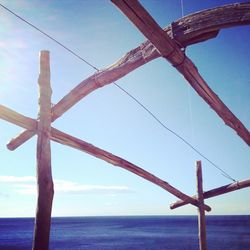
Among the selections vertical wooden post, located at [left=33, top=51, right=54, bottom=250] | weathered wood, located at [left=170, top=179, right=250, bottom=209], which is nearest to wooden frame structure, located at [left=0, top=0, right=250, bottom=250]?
vertical wooden post, located at [left=33, top=51, right=54, bottom=250]

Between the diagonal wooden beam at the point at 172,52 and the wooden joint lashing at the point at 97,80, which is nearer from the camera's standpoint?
the diagonal wooden beam at the point at 172,52

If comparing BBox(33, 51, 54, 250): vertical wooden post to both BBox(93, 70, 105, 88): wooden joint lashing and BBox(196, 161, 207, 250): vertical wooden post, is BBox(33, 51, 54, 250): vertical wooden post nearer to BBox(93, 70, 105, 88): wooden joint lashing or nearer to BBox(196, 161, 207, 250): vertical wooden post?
BBox(93, 70, 105, 88): wooden joint lashing

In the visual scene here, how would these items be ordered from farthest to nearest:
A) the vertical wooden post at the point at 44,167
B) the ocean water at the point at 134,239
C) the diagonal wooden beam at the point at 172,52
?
the ocean water at the point at 134,239, the vertical wooden post at the point at 44,167, the diagonal wooden beam at the point at 172,52

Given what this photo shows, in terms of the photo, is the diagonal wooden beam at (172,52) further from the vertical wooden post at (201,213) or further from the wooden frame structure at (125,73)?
the vertical wooden post at (201,213)

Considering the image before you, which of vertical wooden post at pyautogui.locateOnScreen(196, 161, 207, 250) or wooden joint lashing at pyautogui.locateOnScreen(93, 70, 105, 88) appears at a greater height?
wooden joint lashing at pyautogui.locateOnScreen(93, 70, 105, 88)

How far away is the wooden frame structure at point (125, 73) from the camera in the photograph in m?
1.96

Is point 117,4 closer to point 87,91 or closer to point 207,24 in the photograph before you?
point 207,24

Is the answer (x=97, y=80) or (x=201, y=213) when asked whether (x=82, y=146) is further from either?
(x=201, y=213)

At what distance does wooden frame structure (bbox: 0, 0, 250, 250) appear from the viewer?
1956 millimetres

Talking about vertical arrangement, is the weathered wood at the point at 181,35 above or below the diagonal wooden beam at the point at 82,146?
above

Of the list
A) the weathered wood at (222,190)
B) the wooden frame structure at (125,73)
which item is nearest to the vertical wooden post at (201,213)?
the weathered wood at (222,190)

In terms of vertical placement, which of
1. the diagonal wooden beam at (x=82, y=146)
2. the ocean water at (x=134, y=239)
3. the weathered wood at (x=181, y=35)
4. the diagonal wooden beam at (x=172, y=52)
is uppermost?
the weathered wood at (x=181, y=35)

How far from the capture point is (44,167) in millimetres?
2965

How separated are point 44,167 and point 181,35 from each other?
2.01m
